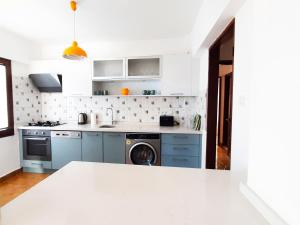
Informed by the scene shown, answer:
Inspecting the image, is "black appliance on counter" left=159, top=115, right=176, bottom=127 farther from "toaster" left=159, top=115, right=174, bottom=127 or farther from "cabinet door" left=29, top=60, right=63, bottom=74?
"cabinet door" left=29, top=60, right=63, bottom=74

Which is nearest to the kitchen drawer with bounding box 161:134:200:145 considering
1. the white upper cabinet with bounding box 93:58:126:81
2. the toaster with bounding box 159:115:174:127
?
the toaster with bounding box 159:115:174:127

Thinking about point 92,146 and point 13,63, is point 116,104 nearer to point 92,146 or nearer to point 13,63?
point 92,146

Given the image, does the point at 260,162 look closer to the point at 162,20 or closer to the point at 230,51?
the point at 162,20

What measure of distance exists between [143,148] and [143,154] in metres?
0.11

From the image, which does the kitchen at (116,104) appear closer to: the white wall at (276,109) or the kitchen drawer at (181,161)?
the kitchen drawer at (181,161)

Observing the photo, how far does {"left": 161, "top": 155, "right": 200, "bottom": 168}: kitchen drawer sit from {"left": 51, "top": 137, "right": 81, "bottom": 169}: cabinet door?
4.78ft

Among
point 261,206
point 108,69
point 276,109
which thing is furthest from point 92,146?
point 276,109

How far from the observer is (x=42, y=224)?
0.62 meters

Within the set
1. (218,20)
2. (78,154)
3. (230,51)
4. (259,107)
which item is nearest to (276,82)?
(259,107)

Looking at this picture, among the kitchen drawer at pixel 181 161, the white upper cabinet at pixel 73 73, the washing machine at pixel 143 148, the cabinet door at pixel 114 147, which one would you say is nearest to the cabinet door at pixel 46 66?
the white upper cabinet at pixel 73 73

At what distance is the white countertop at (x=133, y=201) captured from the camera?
0.65 meters

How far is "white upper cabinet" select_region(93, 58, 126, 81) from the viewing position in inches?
118

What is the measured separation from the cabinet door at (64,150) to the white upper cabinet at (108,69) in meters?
1.18

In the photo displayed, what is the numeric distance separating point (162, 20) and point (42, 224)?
250cm
